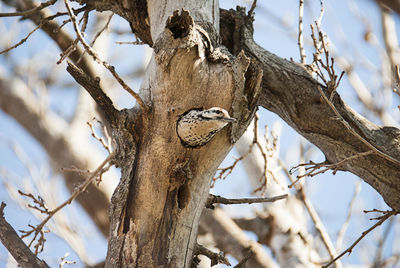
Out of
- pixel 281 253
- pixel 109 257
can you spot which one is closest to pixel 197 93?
pixel 109 257

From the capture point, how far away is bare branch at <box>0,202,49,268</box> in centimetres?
195

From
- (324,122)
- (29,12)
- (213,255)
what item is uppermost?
(324,122)

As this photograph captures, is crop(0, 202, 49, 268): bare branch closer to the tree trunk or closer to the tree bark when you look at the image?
the tree trunk

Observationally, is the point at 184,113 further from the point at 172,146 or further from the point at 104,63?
the point at 104,63

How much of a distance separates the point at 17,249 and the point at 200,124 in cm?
101

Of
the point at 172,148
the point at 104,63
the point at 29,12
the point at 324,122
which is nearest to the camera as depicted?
the point at 104,63

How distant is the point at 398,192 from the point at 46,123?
169 inches

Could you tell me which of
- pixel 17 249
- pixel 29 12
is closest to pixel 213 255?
pixel 17 249

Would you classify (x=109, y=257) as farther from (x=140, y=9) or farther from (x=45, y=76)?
(x=45, y=76)

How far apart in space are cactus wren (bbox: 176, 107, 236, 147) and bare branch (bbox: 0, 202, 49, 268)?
871 millimetres

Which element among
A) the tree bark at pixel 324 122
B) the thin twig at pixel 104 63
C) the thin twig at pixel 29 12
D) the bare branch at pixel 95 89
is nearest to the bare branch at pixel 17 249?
the bare branch at pixel 95 89

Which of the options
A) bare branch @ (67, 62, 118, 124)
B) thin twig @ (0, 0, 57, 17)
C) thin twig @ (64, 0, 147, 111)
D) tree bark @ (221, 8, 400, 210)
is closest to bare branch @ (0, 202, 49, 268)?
bare branch @ (67, 62, 118, 124)

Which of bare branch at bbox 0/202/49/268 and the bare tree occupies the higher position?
the bare tree

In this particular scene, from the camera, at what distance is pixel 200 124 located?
2.02m
